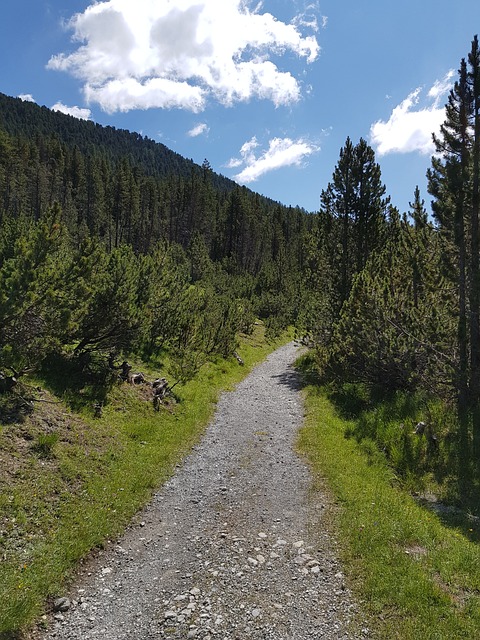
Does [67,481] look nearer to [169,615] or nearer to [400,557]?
[169,615]

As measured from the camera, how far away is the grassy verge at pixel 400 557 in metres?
5.26

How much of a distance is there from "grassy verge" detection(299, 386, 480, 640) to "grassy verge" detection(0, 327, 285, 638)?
14.4 ft

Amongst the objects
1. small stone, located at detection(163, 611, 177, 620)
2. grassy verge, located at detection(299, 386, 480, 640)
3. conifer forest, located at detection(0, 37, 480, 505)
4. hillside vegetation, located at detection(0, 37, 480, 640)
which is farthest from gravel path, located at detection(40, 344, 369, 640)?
conifer forest, located at detection(0, 37, 480, 505)

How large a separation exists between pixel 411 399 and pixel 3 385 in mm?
13135

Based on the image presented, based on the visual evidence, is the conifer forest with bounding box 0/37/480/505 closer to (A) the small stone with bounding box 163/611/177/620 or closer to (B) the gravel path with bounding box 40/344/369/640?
(B) the gravel path with bounding box 40/344/369/640

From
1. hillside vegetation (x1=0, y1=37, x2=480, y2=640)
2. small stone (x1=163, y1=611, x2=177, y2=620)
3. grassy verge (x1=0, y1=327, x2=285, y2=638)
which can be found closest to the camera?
small stone (x1=163, y1=611, x2=177, y2=620)

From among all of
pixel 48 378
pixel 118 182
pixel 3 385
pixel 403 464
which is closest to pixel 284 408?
pixel 403 464

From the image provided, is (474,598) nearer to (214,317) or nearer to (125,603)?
(125,603)

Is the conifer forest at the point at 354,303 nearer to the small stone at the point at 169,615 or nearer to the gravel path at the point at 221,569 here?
the gravel path at the point at 221,569

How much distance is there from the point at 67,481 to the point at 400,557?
6.64 metres

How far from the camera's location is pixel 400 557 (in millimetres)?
6559

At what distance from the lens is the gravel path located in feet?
17.4

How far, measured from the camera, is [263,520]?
8047 mm

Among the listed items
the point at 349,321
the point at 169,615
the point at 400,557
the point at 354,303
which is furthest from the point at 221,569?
the point at 354,303
